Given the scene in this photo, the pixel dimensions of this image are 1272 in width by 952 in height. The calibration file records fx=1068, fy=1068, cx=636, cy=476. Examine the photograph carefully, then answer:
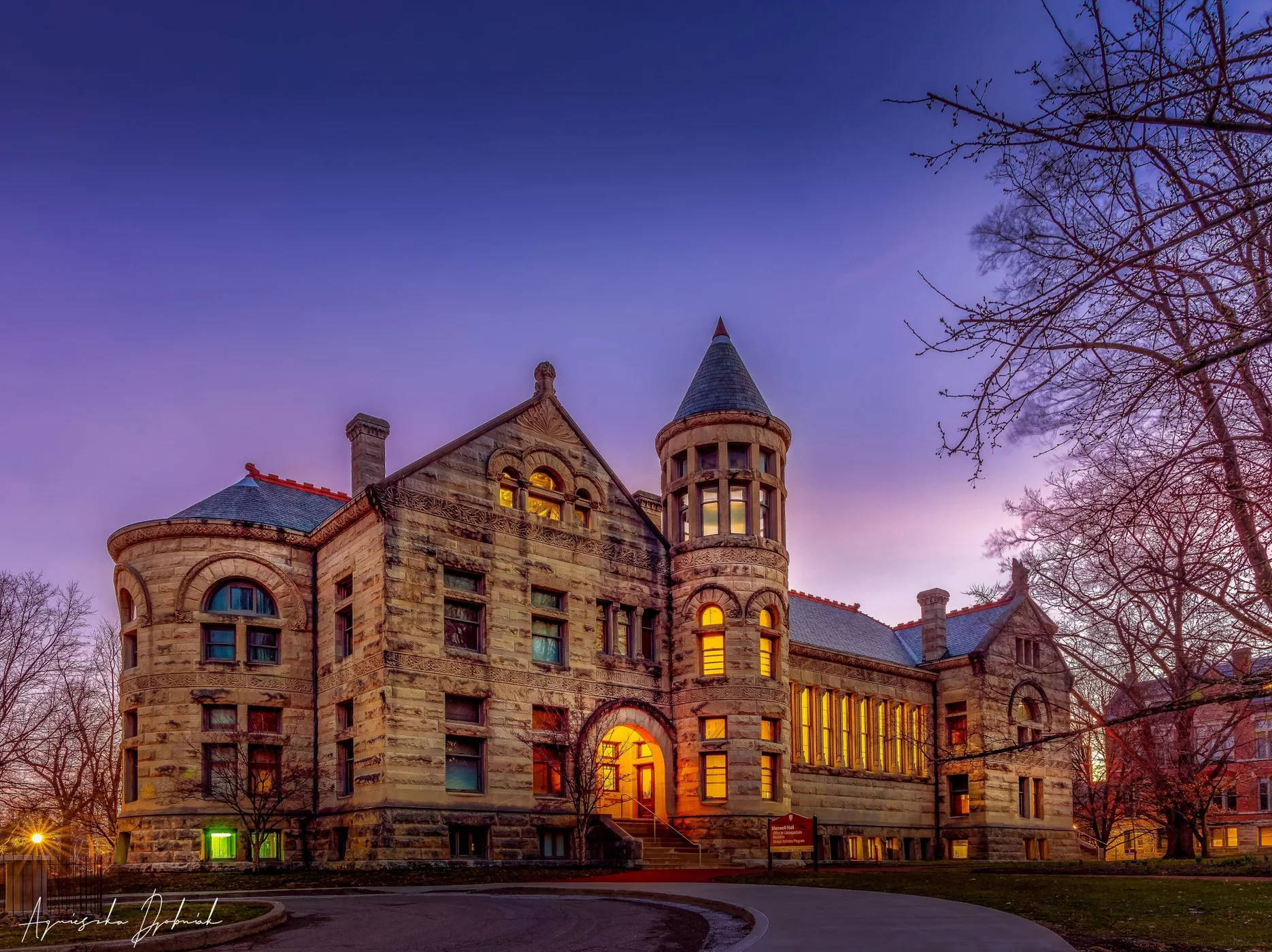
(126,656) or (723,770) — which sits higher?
(126,656)

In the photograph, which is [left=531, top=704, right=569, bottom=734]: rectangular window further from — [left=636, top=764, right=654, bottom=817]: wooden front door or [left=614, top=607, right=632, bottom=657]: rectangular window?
[left=636, top=764, right=654, bottom=817]: wooden front door

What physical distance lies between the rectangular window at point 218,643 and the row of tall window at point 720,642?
46.8ft

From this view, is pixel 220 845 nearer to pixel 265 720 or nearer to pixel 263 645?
pixel 265 720

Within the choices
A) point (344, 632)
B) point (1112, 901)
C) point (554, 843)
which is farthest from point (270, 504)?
point (1112, 901)

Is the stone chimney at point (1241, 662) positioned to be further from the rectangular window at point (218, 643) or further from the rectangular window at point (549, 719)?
the rectangular window at point (218, 643)

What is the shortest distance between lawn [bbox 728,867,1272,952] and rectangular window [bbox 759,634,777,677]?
402 inches

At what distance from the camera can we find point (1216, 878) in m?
21.9

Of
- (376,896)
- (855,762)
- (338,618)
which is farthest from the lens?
(855,762)

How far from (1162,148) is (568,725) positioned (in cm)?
2630

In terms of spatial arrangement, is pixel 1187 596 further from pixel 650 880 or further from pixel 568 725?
pixel 568 725

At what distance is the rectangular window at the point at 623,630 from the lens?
1341 inches

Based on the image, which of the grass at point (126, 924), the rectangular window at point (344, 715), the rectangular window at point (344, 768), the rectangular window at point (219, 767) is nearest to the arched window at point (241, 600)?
the rectangular window at point (344, 715)

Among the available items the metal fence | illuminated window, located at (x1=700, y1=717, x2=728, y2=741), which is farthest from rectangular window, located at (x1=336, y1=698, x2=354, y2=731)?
illuminated window, located at (x1=700, y1=717, x2=728, y2=741)

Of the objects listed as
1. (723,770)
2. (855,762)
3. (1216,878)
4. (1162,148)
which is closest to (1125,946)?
(1162,148)
